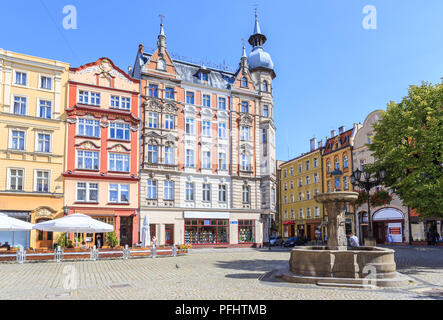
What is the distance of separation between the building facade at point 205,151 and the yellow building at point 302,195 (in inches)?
669

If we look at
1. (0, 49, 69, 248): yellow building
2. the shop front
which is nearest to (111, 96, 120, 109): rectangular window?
(0, 49, 69, 248): yellow building

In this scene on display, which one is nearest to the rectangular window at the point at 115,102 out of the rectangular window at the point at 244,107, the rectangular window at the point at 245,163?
the rectangular window at the point at 244,107

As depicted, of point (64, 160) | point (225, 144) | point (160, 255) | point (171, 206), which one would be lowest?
point (160, 255)

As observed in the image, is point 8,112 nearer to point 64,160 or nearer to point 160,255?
point 64,160

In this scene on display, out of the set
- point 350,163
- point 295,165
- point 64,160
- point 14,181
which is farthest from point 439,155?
point 295,165

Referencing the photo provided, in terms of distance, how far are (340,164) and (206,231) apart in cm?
2411

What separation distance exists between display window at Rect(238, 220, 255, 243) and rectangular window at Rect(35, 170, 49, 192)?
1818cm

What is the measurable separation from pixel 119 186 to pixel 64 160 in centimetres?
491

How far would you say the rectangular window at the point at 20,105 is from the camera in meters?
30.1

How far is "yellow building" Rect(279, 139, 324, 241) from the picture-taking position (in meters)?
56.2

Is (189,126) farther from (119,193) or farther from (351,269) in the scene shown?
(351,269)

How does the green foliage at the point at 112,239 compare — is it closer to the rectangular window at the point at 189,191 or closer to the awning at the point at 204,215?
the awning at the point at 204,215

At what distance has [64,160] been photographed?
31.0 m

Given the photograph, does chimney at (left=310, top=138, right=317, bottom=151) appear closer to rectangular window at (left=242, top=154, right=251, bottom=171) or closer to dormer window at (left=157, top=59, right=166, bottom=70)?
rectangular window at (left=242, top=154, right=251, bottom=171)
